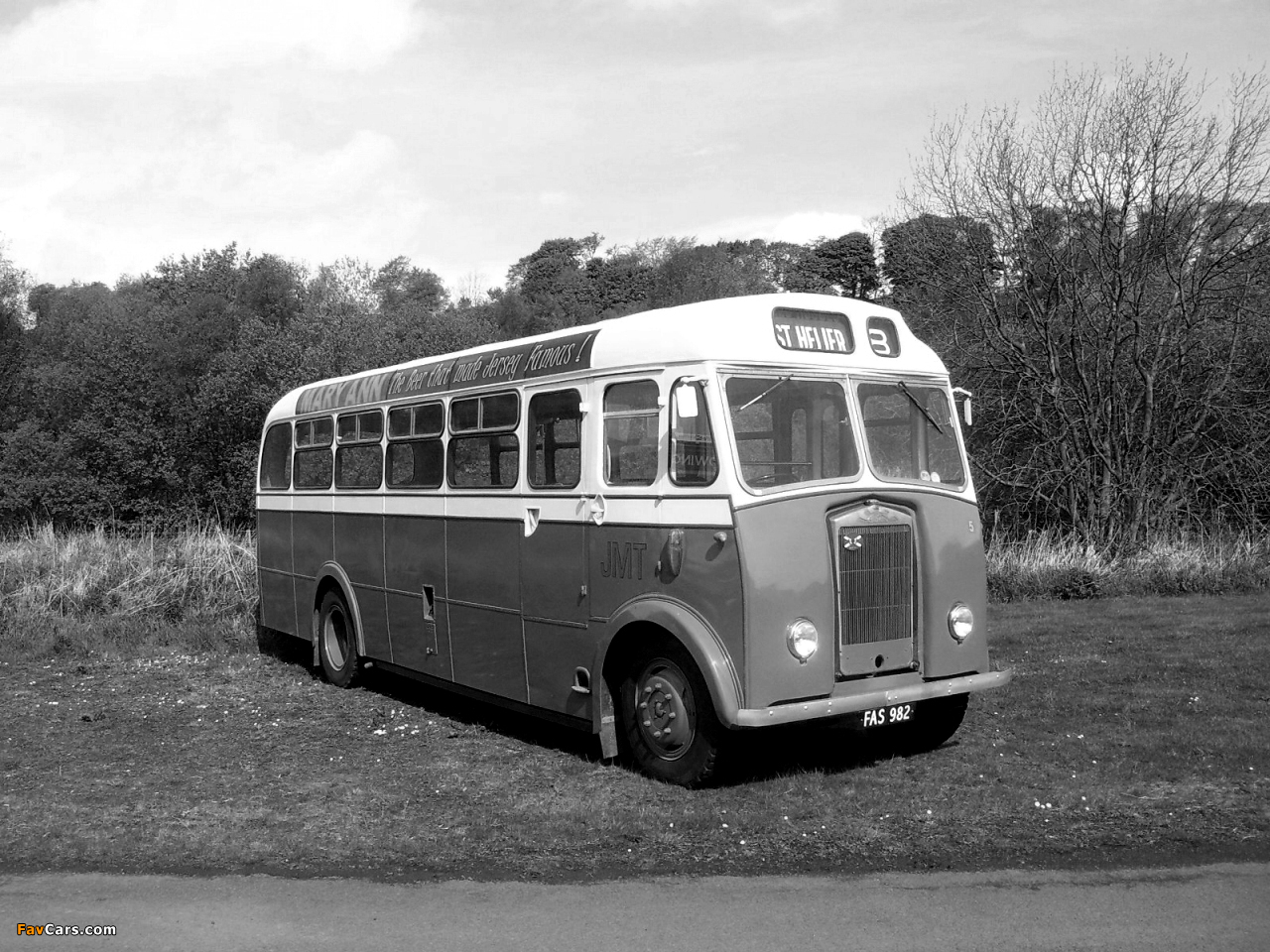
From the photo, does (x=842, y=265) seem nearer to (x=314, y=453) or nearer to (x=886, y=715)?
(x=314, y=453)

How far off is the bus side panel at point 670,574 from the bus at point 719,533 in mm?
14

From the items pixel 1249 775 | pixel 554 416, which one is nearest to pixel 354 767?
pixel 554 416

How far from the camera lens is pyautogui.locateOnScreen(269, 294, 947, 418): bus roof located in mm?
7059

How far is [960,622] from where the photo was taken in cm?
745

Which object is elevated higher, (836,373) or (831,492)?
(836,373)

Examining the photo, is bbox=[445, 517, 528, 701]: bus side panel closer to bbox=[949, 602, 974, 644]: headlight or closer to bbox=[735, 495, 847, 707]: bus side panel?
bbox=[735, 495, 847, 707]: bus side panel

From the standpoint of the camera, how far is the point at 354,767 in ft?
26.2

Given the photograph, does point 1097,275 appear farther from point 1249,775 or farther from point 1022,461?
point 1249,775

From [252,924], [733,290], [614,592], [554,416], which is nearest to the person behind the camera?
[252,924]

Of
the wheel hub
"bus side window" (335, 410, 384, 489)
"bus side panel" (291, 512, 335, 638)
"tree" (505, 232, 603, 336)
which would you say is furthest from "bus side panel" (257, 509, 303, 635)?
"tree" (505, 232, 603, 336)

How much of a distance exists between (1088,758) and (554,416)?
13.6ft

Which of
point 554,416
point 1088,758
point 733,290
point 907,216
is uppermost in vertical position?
point 733,290

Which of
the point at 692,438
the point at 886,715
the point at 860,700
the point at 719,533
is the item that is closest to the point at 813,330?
the point at 692,438

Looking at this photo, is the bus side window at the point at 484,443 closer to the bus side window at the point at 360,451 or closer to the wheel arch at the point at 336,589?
the bus side window at the point at 360,451
